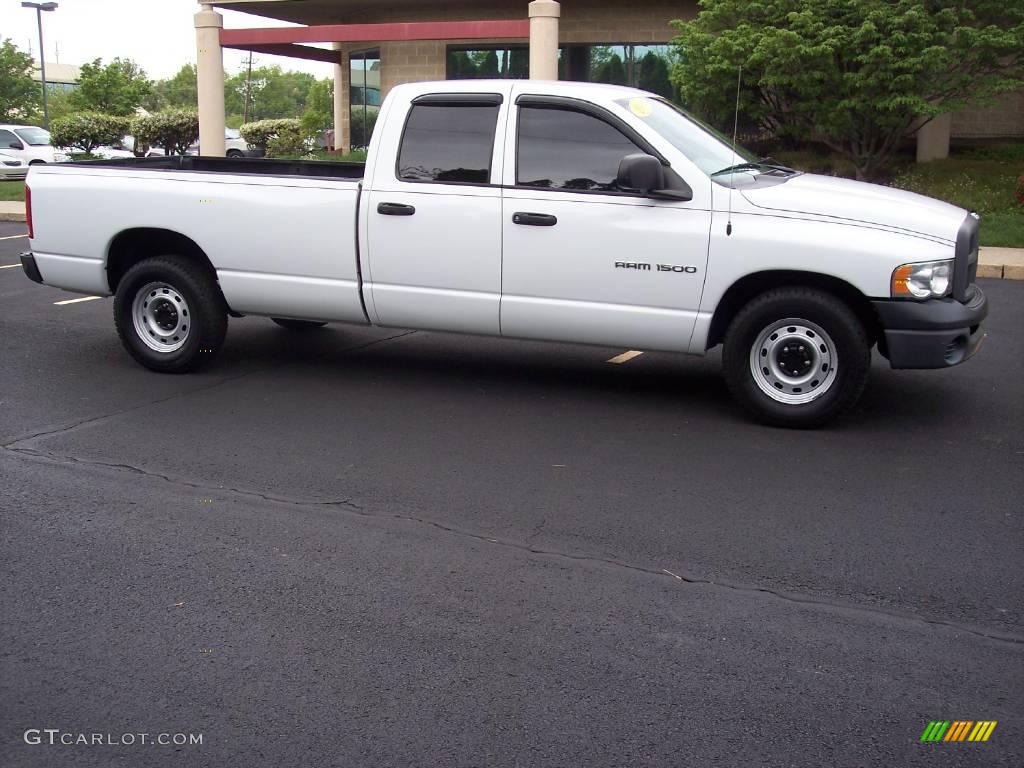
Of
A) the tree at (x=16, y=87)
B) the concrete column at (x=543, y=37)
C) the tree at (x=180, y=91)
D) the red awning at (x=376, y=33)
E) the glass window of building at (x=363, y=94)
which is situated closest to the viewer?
the concrete column at (x=543, y=37)

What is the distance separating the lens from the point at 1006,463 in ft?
20.1

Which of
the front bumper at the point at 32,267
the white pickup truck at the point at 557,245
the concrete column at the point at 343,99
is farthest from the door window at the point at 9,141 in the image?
the white pickup truck at the point at 557,245

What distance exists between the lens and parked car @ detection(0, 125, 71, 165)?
3080cm

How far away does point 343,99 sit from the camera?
3362 centimetres

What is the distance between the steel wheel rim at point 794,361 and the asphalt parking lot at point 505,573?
26 cm

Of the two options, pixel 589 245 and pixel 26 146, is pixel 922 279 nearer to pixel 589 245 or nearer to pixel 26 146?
pixel 589 245

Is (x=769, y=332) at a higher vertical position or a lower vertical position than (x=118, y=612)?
higher

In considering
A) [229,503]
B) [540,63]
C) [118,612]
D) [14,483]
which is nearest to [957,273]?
[229,503]

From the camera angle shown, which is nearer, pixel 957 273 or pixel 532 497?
pixel 532 497

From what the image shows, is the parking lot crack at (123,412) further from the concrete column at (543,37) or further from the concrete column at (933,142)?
the concrete column at (933,142)

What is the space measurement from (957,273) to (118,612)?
4.96 meters

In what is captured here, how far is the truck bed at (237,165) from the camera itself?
8.52m

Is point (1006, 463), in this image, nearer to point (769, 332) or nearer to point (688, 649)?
point (769, 332)

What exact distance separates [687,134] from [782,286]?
131 centimetres
